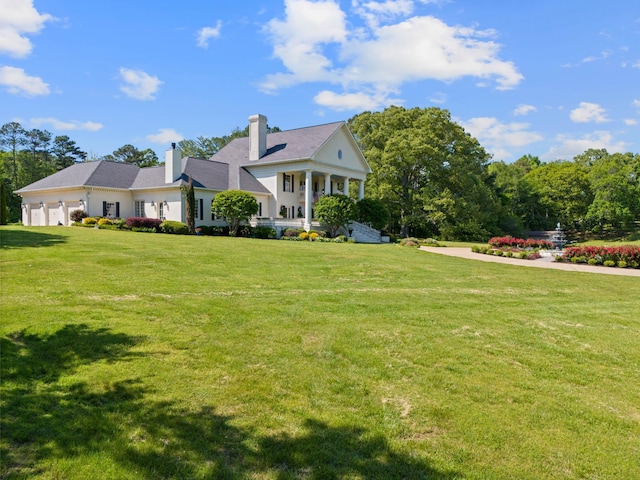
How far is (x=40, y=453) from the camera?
10.8ft

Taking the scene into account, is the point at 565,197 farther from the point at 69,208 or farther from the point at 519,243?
the point at 69,208

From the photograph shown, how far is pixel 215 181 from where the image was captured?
31547 millimetres

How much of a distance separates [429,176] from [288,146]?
15.9m

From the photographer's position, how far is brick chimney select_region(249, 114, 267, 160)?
110 ft

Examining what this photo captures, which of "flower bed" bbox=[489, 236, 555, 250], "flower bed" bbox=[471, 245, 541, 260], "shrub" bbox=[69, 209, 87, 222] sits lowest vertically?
"flower bed" bbox=[471, 245, 541, 260]

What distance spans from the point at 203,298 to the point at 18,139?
8178 cm

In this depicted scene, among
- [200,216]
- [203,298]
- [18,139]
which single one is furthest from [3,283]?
[18,139]

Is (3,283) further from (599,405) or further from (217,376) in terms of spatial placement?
(599,405)

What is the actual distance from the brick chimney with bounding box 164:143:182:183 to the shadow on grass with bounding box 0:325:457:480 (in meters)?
26.9

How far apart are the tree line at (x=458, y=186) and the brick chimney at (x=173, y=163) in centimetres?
1631

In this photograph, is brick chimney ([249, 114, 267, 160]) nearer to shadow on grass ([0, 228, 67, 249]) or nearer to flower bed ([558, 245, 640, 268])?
shadow on grass ([0, 228, 67, 249])

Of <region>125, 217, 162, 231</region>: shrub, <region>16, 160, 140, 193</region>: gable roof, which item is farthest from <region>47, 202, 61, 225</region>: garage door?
<region>125, 217, 162, 231</region>: shrub

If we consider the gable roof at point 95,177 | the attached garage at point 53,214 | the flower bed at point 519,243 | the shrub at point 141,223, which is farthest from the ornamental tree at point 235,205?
the flower bed at point 519,243

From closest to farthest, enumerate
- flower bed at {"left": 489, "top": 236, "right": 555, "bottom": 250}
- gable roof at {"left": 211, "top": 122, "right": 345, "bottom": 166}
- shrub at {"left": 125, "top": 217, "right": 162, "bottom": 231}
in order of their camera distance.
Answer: flower bed at {"left": 489, "top": 236, "right": 555, "bottom": 250} < shrub at {"left": 125, "top": 217, "right": 162, "bottom": 231} < gable roof at {"left": 211, "top": 122, "right": 345, "bottom": 166}
